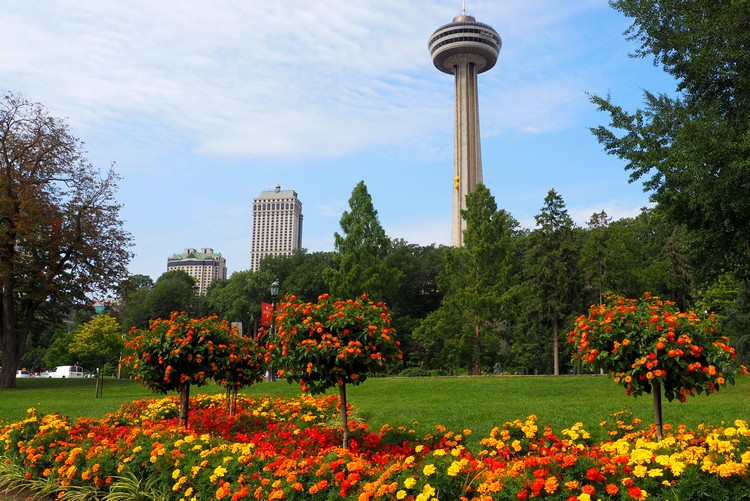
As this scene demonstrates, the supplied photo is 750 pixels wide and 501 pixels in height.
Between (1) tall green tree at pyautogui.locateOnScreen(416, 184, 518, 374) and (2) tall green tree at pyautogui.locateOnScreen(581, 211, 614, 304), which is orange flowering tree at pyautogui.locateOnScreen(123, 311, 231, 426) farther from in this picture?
(2) tall green tree at pyautogui.locateOnScreen(581, 211, 614, 304)

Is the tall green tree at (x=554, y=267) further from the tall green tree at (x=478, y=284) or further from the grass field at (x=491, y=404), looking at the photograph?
the grass field at (x=491, y=404)

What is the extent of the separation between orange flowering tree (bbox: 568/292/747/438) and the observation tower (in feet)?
209

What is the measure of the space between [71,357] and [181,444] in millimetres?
27529

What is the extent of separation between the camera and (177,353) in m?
9.52

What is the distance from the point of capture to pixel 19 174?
1172 inches

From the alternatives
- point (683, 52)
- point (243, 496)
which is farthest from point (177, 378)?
point (683, 52)

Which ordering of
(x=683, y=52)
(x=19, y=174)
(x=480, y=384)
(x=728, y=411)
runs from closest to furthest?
(x=728, y=411)
(x=683, y=52)
(x=480, y=384)
(x=19, y=174)

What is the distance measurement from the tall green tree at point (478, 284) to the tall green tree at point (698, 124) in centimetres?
1599

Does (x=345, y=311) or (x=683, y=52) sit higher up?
(x=683, y=52)

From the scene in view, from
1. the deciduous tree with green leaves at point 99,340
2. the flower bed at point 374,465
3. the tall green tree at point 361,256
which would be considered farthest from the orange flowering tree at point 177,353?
the tall green tree at point 361,256

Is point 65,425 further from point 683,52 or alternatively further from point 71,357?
point 71,357

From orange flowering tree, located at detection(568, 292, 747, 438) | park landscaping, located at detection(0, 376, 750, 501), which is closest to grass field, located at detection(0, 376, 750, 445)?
park landscaping, located at detection(0, 376, 750, 501)

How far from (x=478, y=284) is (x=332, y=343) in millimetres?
24303

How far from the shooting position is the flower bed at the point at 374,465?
4.52m
